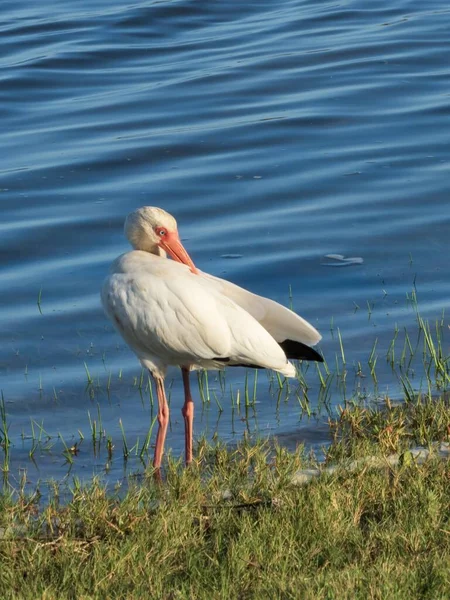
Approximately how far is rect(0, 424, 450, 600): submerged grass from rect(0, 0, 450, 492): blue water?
159 cm

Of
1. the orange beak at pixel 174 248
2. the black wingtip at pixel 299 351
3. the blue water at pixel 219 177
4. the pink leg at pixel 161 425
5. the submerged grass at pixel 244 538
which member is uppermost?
the orange beak at pixel 174 248

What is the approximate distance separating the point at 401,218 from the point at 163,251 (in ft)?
16.9

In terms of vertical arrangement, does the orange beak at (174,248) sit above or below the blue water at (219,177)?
above

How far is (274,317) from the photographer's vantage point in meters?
6.84

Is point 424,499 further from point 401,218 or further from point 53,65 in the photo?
point 53,65

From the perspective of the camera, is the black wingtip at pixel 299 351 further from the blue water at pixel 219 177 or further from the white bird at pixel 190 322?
the blue water at pixel 219 177

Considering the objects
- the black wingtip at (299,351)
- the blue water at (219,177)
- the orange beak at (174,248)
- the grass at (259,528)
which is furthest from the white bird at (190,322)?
the blue water at (219,177)

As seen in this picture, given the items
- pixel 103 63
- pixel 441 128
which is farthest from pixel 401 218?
pixel 103 63

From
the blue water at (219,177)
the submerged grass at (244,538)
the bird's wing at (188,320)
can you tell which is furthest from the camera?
the blue water at (219,177)

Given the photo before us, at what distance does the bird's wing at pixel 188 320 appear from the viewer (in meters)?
6.53

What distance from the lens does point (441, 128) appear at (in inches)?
592

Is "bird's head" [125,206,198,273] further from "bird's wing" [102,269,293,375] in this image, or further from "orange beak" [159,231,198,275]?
"bird's wing" [102,269,293,375]

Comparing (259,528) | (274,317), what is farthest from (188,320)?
(259,528)

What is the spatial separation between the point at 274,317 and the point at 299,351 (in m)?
0.24
